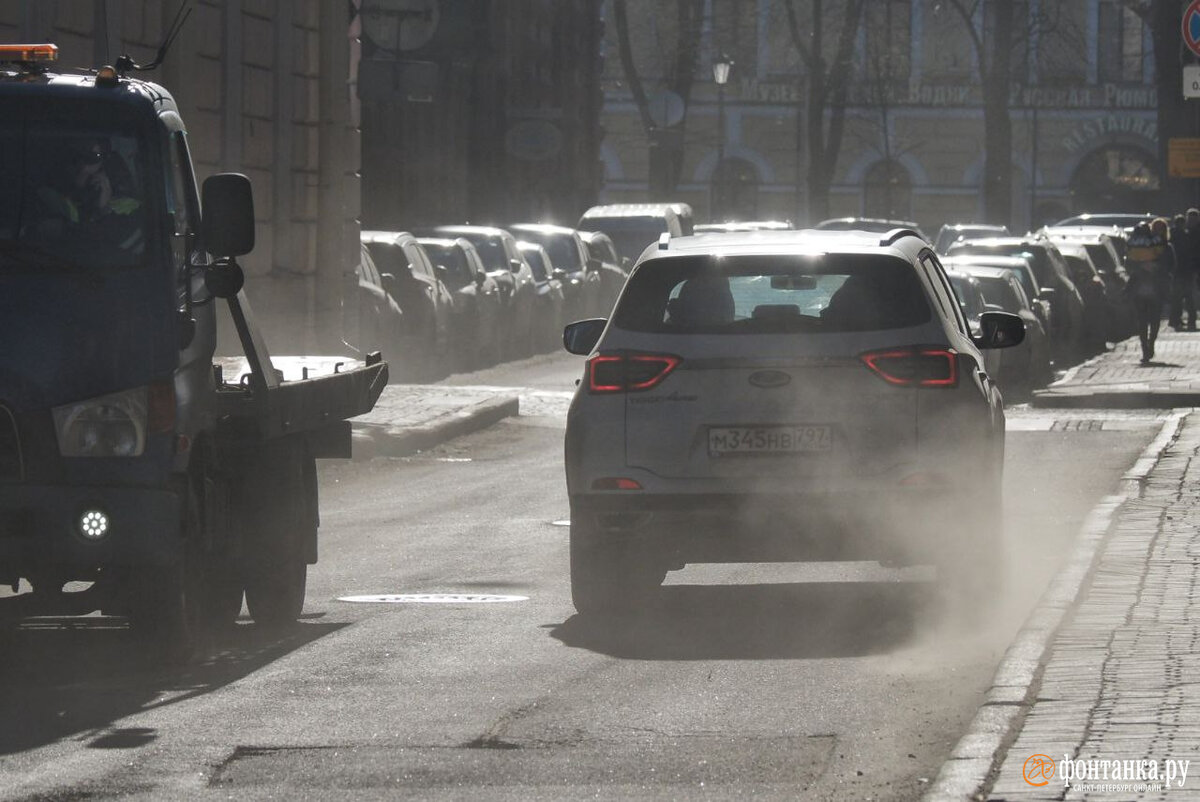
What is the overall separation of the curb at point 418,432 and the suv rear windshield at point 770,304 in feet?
31.9

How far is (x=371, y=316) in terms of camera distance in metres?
28.7

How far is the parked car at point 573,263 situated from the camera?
39.2 m

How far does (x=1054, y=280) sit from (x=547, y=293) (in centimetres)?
Answer: 768

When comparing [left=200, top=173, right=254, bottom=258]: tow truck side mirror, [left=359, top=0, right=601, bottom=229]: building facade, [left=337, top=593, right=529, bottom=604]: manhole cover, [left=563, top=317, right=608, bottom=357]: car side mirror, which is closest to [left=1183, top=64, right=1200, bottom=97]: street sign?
[left=359, top=0, right=601, bottom=229]: building facade

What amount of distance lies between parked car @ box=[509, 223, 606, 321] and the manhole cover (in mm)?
27147

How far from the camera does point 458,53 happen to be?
50062 millimetres

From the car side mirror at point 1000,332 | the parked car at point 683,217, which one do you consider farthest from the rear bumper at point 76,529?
the parked car at point 683,217

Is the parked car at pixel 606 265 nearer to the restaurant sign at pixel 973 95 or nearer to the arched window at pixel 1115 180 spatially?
the restaurant sign at pixel 973 95

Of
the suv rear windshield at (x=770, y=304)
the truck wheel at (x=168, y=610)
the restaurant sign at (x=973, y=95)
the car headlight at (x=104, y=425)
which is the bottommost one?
the truck wheel at (x=168, y=610)

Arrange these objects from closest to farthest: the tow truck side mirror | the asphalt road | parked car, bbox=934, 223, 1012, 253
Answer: the asphalt road → the tow truck side mirror → parked car, bbox=934, 223, 1012, 253

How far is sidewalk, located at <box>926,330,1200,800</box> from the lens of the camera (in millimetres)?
6629

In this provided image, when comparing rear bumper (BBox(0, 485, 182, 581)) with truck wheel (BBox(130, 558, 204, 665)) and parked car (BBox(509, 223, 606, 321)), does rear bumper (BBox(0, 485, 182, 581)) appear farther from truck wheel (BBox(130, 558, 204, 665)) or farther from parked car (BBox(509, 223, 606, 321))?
parked car (BBox(509, 223, 606, 321))

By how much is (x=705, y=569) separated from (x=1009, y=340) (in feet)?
6.10

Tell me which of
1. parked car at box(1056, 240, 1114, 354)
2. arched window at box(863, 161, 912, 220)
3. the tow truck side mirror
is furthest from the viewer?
arched window at box(863, 161, 912, 220)
